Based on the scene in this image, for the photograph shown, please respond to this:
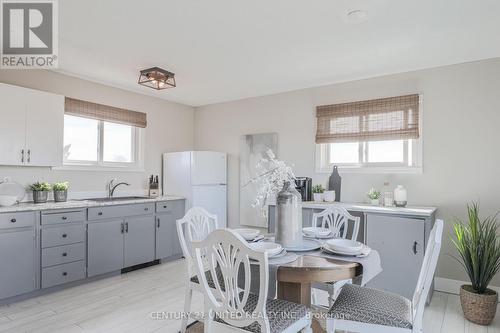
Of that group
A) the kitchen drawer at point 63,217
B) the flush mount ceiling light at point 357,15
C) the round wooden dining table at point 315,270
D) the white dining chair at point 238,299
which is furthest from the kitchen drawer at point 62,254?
the flush mount ceiling light at point 357,15

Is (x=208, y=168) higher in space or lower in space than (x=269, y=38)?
lower

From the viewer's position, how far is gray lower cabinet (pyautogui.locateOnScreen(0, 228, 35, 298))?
2744 mm

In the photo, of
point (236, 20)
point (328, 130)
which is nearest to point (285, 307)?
point (236, 20)

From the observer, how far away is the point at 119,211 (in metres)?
3.64

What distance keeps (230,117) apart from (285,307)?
11.8 feet

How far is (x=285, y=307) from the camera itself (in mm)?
1731

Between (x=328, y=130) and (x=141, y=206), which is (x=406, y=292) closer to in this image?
(x=328, y=130)

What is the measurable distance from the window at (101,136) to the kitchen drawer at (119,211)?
2.41 ft

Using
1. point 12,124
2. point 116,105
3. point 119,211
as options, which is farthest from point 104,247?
point 116,105

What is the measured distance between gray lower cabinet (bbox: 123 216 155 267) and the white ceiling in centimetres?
180

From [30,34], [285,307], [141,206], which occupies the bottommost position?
[285,307]

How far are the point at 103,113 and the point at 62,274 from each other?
199 centimetres

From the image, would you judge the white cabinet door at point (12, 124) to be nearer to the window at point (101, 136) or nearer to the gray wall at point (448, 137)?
the window at point (101, 136)

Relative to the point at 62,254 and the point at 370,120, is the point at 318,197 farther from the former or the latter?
the point at 62,254
